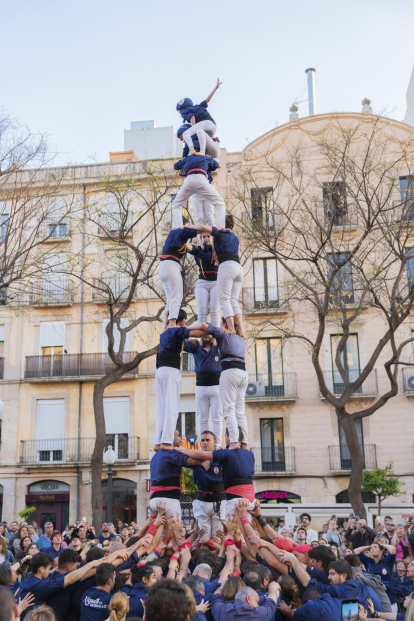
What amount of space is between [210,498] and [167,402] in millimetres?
1924

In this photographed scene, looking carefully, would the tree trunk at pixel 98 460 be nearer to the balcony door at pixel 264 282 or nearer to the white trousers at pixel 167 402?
the white trousers at pixel 167 402

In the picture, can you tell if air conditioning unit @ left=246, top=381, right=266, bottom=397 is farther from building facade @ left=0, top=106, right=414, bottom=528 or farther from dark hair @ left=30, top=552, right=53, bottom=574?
dark hair @ left=30, top=552, right=53, bottom=574

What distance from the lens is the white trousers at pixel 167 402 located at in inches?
469

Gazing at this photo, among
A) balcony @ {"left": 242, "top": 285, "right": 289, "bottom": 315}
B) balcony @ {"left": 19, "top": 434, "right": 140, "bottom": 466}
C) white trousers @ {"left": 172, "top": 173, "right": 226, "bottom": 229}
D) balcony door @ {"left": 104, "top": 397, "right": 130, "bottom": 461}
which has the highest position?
balcony @ {"left": 242, "top": 285, "right": 289, "bottom": 315}

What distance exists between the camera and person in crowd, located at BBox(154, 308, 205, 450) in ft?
39.1

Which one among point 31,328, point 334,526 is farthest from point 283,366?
point 334,526

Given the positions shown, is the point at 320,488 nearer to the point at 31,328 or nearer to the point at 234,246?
the point at 31,328

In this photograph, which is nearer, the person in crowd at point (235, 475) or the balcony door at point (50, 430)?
the person in crowd at point (235, 475)

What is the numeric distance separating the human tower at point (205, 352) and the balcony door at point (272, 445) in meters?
18.2

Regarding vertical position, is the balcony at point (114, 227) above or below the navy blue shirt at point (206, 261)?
above

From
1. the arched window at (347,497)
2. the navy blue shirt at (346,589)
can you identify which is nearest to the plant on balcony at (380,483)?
the arched window at (347,497)

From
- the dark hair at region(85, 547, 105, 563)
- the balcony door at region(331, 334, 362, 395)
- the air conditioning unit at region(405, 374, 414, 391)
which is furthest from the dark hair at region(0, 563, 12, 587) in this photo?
the air conditioning unit at region(405, 374, 414, 391)

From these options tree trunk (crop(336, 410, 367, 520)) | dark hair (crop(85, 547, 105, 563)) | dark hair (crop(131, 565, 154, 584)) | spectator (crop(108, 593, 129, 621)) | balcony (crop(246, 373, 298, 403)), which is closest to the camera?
spectator (crop(108, 593, 129, 621))

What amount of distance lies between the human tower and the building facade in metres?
16.4
